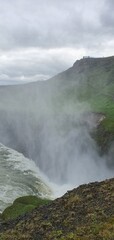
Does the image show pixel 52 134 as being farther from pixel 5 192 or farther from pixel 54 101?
pixel 54 101

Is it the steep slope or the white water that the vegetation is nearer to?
the white water

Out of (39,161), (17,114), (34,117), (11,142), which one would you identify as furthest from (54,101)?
(39,161)

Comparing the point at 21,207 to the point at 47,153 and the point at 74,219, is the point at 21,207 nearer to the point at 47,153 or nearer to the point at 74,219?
the point at 74,219

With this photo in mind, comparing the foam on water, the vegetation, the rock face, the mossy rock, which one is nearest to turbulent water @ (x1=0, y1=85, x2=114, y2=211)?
the foam on water

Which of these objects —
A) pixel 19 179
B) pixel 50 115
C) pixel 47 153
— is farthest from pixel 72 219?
pixel 50 115

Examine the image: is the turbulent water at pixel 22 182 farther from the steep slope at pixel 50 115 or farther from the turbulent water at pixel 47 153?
the steep slope at pixel 50 115

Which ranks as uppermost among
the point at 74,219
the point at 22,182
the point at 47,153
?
the point at 47,153
